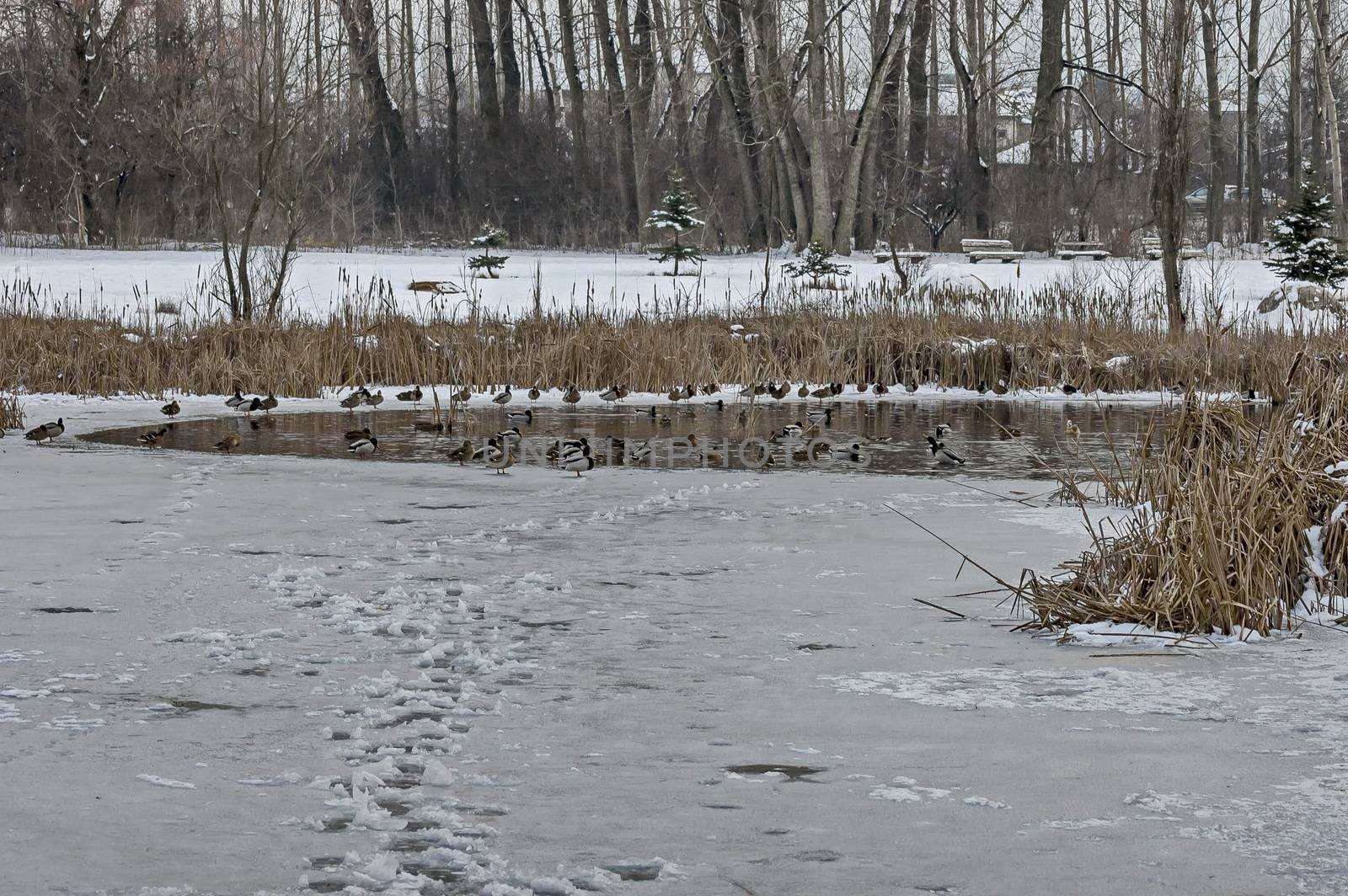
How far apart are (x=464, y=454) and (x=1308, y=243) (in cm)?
1756

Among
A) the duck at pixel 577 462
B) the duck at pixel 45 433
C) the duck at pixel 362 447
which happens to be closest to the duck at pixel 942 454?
the duck at pixel 577 462

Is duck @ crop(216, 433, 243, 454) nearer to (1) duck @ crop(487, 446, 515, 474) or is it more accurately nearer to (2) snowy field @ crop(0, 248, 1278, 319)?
(1) duck @ crop(487, 446, 515, 474)

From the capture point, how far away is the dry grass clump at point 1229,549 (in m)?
4.20

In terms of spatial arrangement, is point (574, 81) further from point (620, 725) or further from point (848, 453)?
point (620, 725)

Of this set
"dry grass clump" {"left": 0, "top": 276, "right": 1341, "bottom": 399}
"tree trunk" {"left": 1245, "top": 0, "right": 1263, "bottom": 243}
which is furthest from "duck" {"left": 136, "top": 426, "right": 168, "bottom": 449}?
"tree trunk" {"left": 1245, "top": 0, "right": 1263, "bottom": 243}

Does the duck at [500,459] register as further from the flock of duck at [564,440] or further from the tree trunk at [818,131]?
the tree trunk at [818,131]

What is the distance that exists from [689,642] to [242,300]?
1257 cm

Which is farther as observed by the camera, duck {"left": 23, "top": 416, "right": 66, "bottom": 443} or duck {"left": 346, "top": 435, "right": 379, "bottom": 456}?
duck {"left": 23, "top": 416, "right": 66, "bottom": 443}

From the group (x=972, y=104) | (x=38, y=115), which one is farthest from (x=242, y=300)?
(x=972, y=104)

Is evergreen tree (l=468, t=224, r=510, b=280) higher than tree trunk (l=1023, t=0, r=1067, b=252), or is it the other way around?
tree trunk (l=1023, t=0, r=1067, b=252)

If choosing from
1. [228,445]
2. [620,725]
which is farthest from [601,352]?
[620,725]

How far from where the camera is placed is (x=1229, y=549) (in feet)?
14.4

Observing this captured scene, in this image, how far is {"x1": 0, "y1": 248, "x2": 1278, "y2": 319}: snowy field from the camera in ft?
64.1

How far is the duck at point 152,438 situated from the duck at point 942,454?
448cm
